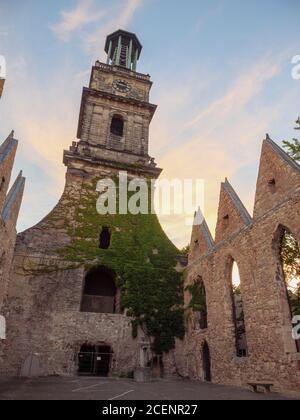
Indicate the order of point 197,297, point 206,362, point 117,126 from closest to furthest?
point 206,362 < point 197,297 < point 117,126

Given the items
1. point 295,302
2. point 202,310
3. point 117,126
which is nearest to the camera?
point 202,310

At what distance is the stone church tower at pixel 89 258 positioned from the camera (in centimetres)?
1494

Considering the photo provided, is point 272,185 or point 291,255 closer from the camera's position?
point 272,185

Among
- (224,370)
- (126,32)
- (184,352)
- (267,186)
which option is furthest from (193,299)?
(126,32)

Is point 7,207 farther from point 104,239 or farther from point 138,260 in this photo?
point 138,260

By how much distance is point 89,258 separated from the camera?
58.1 feet

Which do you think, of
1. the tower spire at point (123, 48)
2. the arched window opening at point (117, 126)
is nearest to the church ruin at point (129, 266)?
the arched window opening at point (117, 126)

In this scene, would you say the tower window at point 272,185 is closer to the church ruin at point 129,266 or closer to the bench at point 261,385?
the church ruin at point 129,266

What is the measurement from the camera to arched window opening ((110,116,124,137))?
25.4 metres

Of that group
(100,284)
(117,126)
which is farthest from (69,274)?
(117,126)

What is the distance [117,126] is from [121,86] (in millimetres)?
3928

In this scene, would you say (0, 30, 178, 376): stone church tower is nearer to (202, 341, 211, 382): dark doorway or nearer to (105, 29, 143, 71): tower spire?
(202, 341, 211, 382): dark doorway

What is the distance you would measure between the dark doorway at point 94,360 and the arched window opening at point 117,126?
1697cm
